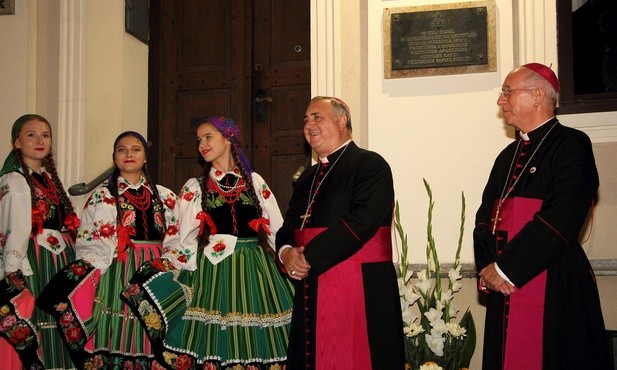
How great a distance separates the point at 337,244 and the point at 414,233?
1.57 m

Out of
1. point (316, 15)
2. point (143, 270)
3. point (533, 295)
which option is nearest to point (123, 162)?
point (143, 270)

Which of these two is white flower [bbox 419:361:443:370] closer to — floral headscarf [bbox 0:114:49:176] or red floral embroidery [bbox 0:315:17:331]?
red floral embroidery [bbox 0:315:17:331]

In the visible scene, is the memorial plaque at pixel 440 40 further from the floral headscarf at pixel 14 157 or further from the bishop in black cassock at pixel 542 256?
the floral headscarf at pixel 14 157

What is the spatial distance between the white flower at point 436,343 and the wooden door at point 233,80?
2.10 meters

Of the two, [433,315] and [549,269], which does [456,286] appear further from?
[549,269]

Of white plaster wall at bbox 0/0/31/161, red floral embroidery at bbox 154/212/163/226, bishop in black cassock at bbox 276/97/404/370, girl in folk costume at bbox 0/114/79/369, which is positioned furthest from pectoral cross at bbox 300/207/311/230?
white plaster wall at bbox 0/0/31/161

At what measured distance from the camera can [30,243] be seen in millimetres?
5441

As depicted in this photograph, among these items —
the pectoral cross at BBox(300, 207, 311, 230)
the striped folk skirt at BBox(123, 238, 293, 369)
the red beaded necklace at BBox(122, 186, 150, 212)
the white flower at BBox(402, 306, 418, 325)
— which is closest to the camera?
the pectoral cross at BBox(300, 207, 311, 230)

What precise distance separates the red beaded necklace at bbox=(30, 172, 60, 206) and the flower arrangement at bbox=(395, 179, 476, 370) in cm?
243

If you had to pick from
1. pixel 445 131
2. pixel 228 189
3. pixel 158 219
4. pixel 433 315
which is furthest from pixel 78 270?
pixel 445 131

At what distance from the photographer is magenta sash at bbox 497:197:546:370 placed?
12.7 feet

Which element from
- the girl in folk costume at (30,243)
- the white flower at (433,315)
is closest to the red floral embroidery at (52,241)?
the girl in folk costume at (30,243)

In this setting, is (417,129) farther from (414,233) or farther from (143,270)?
(143,270)

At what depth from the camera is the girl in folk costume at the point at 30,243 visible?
16.9 ft
